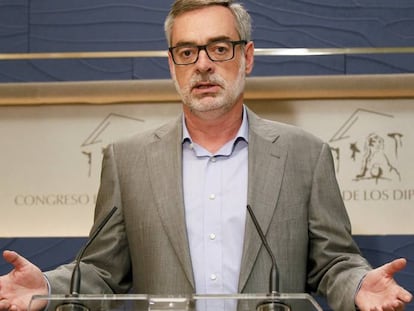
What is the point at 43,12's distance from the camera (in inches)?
114

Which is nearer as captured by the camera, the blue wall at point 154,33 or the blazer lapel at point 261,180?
the blazer lapel at point 261,180

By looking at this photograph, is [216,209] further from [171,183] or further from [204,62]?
[204,62]

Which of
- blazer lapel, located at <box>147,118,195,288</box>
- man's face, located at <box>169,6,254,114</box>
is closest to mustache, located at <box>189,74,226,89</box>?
man's face, located at <box>169,6,254,114</box>

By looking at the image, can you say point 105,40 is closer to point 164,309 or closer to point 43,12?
point 43,12

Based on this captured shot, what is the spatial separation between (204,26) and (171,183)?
0.42m

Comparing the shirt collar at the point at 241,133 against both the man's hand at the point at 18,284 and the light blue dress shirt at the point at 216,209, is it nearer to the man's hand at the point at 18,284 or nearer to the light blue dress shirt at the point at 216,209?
the light blue dress shirt at the point at 216,209

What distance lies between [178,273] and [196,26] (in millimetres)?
646

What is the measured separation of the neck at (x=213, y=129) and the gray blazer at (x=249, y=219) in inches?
1.8

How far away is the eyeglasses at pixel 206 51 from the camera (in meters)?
2.14

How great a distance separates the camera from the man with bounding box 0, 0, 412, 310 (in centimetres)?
203

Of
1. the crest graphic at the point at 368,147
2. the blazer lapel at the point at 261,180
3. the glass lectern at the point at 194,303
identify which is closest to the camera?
the glass lectern at the point at 194,303

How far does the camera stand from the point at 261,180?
2.11 metres

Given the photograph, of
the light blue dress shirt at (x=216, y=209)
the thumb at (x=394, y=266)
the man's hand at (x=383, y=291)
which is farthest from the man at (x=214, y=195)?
the thumb at (x=394, y=266)

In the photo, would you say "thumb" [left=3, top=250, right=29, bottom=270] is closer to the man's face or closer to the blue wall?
the man's face
